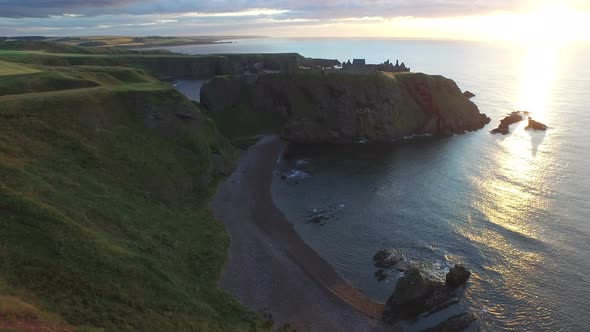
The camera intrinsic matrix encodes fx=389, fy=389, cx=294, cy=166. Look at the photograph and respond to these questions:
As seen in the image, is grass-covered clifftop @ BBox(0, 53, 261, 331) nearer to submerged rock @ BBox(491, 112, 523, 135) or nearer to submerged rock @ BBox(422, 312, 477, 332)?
submerged rock @ BBox(422, 312, 477, 332)

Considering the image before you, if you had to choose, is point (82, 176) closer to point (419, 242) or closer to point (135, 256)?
point (135, 256)

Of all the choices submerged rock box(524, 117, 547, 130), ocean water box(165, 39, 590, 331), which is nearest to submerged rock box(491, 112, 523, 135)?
submerged rock box(524, 117, 547, 130)

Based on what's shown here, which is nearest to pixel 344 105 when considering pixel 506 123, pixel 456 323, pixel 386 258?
pixel 506 123

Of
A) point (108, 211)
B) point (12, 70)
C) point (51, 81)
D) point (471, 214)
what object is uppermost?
point (12, 70)

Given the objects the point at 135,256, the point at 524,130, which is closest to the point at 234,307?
the point at 135,256

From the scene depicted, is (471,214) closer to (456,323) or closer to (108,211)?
(456,323)

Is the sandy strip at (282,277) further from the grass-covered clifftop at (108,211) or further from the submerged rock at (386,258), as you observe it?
the submerged rock at (386,258)

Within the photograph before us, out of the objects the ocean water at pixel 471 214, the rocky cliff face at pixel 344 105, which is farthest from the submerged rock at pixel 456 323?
the rocky cliff face at pixel 344 105
